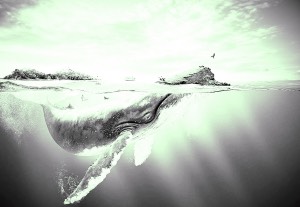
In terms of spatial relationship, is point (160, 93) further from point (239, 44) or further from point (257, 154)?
point (257, 154)

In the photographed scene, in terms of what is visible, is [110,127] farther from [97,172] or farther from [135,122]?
[97,172]

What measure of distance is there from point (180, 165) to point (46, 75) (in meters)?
47.7

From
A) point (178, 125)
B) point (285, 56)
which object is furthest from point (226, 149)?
point (285, 56)

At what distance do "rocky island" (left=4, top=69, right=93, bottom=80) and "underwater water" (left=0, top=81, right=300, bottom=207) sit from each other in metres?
14.3

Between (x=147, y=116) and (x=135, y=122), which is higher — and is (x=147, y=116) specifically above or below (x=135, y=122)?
above

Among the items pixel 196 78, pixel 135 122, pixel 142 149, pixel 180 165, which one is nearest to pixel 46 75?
pixel 142 149

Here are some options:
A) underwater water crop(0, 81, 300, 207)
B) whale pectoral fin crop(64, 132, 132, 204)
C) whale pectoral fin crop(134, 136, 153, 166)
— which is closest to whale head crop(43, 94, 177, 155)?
whale pectoral fin crop(64, 132, 132, 204)

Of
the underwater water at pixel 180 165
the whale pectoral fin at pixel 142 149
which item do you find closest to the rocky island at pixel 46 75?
the whale pectoral fin at pixel 142 149

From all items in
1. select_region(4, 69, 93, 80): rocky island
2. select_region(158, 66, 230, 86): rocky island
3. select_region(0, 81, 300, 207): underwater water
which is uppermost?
select_region(158, 66, 230, 86): rocky island

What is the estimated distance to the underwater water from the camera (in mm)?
36312

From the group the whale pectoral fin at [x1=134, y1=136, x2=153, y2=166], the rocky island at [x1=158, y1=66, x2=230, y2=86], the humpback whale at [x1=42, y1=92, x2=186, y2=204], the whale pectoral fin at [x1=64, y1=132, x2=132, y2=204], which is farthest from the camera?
the rocky island at [x1=158, y1=66, x2=230, y2=86]

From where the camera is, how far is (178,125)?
2485 inches

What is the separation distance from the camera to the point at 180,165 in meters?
55.6

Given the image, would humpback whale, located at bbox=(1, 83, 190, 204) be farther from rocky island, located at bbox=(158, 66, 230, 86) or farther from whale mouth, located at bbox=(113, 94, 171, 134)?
rocky island, located at bbox=(158, 66, 230, 86)
